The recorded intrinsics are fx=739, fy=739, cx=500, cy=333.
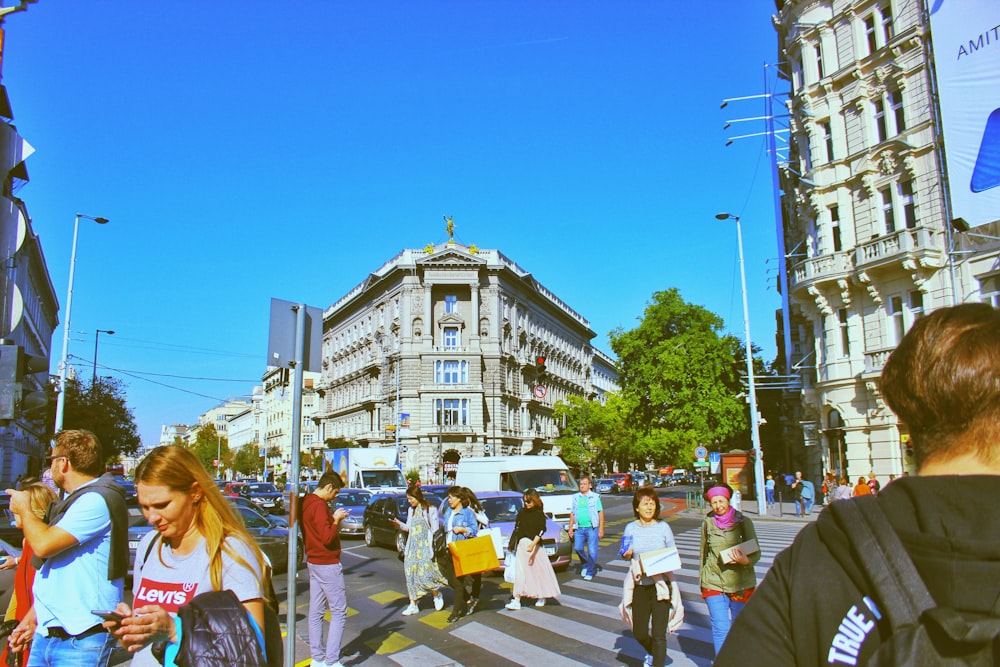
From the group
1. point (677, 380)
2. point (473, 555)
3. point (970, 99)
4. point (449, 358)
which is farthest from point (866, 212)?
point (449, 358)

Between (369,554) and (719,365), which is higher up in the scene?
(719,365)

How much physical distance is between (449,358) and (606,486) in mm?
17223

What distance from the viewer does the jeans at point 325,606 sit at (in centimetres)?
789

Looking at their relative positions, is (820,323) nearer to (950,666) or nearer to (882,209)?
(882,209)

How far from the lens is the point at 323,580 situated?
8.22 m

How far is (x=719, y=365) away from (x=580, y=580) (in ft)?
119

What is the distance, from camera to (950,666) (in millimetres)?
1271

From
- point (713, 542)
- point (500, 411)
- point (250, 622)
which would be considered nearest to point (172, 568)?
point (250, 622)

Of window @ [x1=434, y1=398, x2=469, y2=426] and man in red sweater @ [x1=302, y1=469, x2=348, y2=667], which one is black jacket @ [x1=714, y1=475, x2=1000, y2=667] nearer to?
man in red sweater @ [x1=302, y1=469, x2=348, y2=667]

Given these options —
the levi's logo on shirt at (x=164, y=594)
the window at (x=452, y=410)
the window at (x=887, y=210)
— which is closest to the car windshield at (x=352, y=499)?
the window at (x=887, y=210)

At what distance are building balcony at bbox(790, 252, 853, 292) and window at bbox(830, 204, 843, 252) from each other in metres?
1.11

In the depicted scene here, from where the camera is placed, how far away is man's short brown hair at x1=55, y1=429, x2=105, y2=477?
4.30 meters

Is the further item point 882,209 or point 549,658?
point 882,209

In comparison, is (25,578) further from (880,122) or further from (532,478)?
(880,122)
